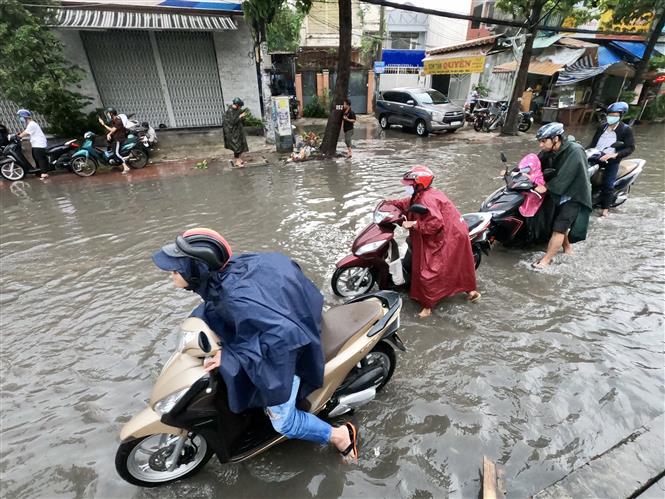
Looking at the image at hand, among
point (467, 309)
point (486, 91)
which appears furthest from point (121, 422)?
point (486, 91)

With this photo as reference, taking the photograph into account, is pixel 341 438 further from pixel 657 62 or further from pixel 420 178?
pixel 657 62

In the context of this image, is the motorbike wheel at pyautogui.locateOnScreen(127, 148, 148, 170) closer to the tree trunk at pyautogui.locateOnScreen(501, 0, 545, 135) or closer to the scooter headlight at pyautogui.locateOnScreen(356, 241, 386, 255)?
the scooter headlight at pyautogui.locateOnScreen(356, 241, 386, 255)

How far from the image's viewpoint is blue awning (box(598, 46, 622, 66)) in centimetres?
1542

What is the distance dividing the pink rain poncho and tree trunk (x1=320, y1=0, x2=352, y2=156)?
6529 millimetres

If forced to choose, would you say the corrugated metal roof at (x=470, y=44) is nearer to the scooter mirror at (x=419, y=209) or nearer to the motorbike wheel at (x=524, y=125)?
the motorbike wheel at (x=524, y=125)

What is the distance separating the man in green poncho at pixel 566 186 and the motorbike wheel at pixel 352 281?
2.25 meters

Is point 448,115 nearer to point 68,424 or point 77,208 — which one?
point 77,208

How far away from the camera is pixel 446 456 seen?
227cm

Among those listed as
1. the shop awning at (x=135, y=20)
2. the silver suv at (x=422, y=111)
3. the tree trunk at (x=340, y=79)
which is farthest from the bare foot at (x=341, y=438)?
the silver suv at (x=422, y=111)

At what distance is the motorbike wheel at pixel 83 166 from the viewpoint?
8.21 m

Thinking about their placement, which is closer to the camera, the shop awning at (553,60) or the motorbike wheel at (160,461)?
the motorbike wheel at (160,461)

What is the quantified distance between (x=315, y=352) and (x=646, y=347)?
316cm

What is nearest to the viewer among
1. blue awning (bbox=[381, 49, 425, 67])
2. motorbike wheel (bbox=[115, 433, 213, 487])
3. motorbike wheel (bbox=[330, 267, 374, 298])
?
motorbike wheel (bbox=[115, 433, 213, 487])

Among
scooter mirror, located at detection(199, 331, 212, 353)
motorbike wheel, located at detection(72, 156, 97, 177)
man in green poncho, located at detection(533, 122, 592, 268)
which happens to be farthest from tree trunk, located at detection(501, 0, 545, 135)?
scooter mirror, located at detection(199, 331, 212, 353)
